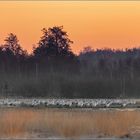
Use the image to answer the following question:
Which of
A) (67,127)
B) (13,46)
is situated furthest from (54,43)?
(67,127)

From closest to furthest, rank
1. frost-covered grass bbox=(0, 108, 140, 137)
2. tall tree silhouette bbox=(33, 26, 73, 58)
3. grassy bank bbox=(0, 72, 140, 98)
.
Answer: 1. frost-covered grass bbox=(0, 108, 140, 137)
2. grassy bank bbox=(0, 72, 140, 98)
3. tall tree silhouette bbox=(33, 26, 73, 58)

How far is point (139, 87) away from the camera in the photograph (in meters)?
55.3

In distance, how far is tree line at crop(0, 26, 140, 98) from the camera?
2163 inches

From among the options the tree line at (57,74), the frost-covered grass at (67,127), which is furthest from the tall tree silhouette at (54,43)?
the frost-covered grass at (67,127)

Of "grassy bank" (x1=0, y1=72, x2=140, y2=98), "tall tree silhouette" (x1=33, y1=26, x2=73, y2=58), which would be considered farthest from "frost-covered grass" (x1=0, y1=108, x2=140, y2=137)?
"tall tree silhouette" (x1=33, y1=26, x2=73, y2=58)

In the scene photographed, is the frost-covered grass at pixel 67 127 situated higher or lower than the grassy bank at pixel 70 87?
lower

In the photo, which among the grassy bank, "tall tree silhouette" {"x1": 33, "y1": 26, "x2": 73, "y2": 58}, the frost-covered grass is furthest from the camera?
"tall tree silhouette" {"x1": 33, "y1": 26, "x2": 73, "y2": 58}

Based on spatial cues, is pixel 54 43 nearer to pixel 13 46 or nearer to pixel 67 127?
pixel 13 46

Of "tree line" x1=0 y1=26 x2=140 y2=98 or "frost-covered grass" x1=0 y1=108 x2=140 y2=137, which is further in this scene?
"tree line" x1=0 y1=26 x2=140 y2=98

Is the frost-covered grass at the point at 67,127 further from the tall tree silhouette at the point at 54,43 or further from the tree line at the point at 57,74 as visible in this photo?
the tall tree silhouette at the point at 54,43

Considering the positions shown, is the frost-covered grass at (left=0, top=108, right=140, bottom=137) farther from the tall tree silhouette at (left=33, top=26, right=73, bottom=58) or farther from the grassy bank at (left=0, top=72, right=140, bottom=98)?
the tall tree silhouette at (left=33, top=26, right=73, bottom=58)

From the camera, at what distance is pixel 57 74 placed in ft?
201

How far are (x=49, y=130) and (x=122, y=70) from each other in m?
52.0

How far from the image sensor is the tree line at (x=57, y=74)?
2163 inches
